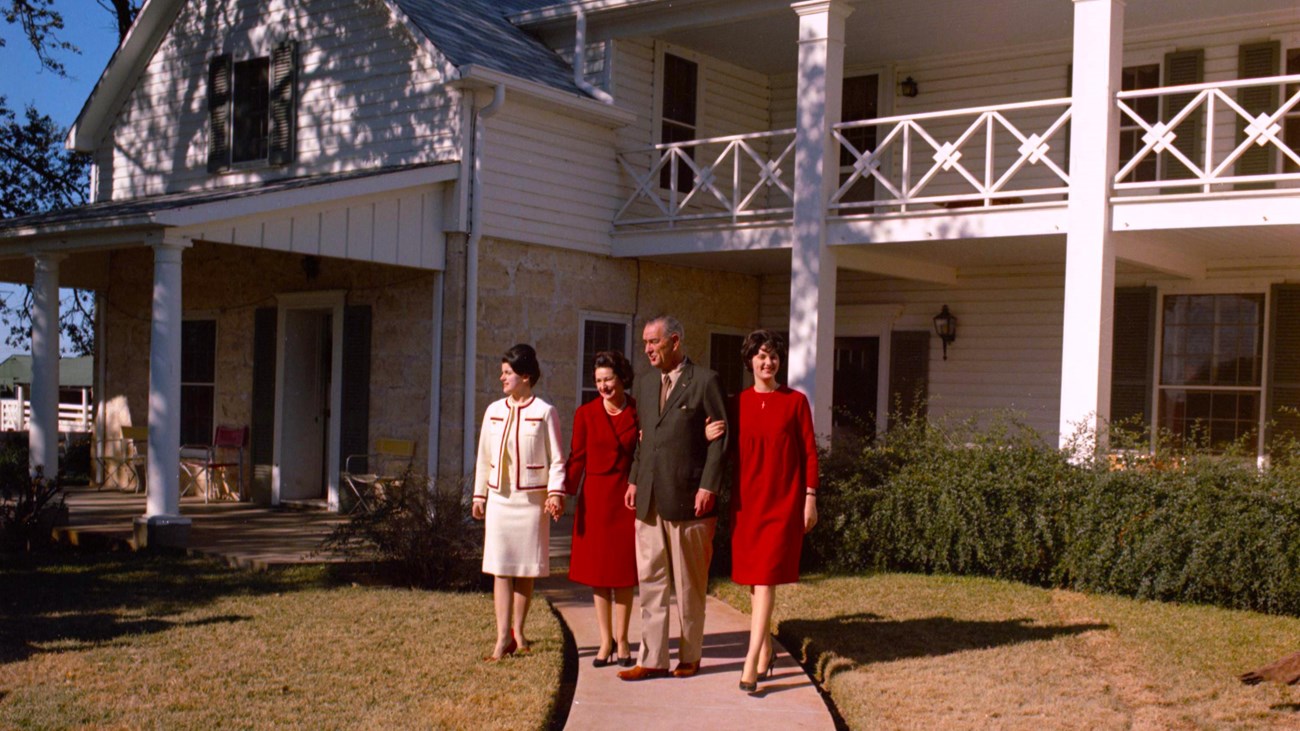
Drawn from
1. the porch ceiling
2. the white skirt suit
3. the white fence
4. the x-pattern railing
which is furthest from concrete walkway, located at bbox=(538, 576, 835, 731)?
the white fence

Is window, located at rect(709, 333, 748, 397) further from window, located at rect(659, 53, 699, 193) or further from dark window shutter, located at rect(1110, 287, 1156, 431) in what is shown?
dark window shutter, located at rect(1110, 287, 1156, 431)

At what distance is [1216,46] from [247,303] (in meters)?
10.5

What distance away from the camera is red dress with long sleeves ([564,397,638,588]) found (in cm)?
627

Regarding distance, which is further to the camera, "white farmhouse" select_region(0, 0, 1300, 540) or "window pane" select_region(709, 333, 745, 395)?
"window pane" select_region(709, 333, 745, 395)

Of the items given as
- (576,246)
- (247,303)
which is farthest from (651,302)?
(247,303)

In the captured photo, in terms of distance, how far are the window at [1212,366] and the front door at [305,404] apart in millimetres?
8847

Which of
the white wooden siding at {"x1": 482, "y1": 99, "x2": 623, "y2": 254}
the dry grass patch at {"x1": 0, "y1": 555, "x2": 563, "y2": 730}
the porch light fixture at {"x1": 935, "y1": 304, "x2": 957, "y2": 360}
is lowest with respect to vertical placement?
the dry grass patch at {"x1": 0, "y1": 555, "x2": 563, "y2": 730}

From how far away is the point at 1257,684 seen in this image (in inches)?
244

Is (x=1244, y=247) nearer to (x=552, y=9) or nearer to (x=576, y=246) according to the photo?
(x=576, y=246)

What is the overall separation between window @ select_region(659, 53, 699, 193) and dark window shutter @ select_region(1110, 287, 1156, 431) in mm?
4990

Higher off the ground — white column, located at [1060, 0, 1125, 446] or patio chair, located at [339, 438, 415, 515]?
white column, located at [1060, 0, 1125, 446]

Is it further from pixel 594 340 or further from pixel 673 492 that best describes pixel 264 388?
pixel 673 492

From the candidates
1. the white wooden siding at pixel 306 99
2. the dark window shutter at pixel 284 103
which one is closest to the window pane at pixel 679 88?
the white wooden siding at pixel 306 99

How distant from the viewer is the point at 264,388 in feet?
44.8
